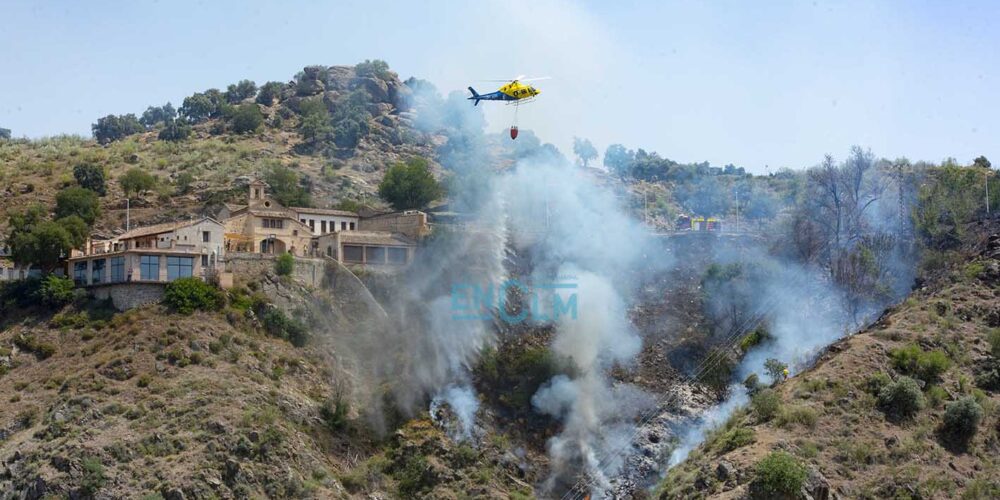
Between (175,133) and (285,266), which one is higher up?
(175,133)

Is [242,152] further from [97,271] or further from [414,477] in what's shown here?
[414,477]

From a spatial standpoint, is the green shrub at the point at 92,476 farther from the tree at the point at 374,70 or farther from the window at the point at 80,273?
the tree at the point at 374,70

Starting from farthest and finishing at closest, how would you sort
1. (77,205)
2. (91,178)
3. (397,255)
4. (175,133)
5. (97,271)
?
(175,133) → (91,178) → (77,205) → (397,255) → (97,271)

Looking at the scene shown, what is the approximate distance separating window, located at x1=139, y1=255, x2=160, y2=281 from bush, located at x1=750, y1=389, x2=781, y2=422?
37.3 meters

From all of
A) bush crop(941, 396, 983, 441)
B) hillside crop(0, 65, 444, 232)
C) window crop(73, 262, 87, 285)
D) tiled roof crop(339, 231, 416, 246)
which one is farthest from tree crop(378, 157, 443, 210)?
bush crop(941, 396, 983, 441)

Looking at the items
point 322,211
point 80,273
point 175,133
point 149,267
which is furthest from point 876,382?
point 175,133

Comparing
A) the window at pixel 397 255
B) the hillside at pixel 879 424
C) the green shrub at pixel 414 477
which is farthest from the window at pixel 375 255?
the hillside at pixel 879 424

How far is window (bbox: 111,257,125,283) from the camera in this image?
82062 mm

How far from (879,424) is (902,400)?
1963mm

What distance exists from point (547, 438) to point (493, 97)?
24985 millimetres

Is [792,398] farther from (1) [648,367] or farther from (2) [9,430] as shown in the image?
(2) [9,430]

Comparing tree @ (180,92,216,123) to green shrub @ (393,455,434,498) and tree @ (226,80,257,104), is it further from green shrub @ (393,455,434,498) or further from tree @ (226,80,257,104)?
green shrub @ (393,455,434,498)

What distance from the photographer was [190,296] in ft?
265

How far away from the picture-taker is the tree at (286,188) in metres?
107
